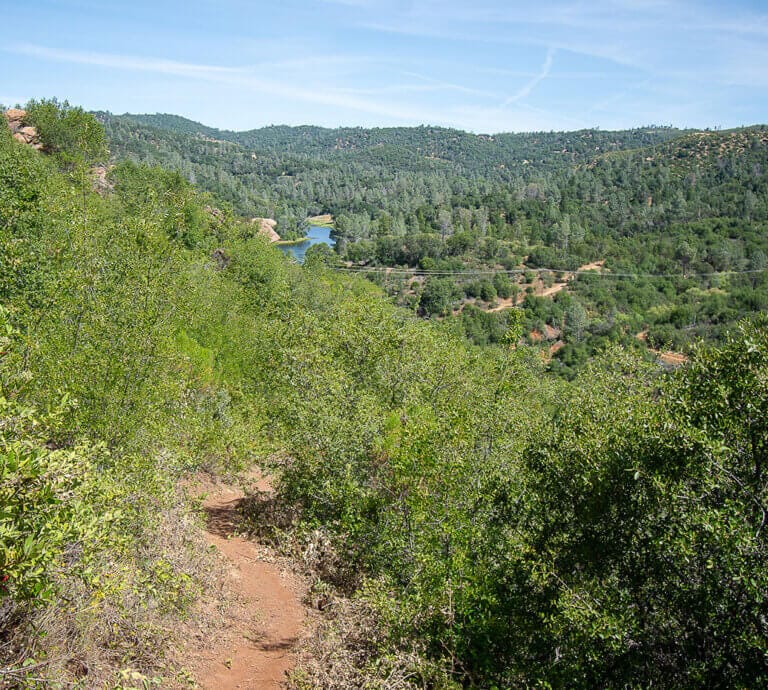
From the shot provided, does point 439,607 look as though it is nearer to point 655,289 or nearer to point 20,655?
point 20,655

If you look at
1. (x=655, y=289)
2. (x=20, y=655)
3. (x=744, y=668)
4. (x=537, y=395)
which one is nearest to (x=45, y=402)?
(x=20, y=655)

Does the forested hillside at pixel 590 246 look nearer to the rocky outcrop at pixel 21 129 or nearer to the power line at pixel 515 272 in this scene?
the power line at pixel 515 272

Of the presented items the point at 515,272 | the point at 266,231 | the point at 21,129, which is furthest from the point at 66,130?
the point at 515,272

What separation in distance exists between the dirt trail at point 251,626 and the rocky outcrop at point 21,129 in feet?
207

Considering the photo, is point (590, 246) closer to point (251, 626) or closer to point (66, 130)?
point (66, 130)

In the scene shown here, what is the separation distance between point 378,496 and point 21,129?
2979 inches

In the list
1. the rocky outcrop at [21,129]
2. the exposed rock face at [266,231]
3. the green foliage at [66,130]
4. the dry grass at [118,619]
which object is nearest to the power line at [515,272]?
the exposed rock face at [266,231]

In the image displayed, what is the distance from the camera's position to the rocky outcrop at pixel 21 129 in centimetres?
6429

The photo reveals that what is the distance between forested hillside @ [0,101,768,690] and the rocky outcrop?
5060 cm

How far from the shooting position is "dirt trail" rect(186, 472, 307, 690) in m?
11.1

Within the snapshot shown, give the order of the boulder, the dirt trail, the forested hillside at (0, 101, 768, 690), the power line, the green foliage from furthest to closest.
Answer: the power line < the boulder < the green foliage < the dirt trail < the forested hillside at (0, 101, 768, 690)

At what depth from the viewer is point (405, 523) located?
11992 millimetres

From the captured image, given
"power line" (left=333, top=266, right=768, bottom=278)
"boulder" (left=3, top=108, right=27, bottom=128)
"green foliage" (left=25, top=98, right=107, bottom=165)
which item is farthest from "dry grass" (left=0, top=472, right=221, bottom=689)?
"power line" (left=333, top=266, right=768, bottom=278)

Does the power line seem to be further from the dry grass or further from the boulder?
the dry grass
